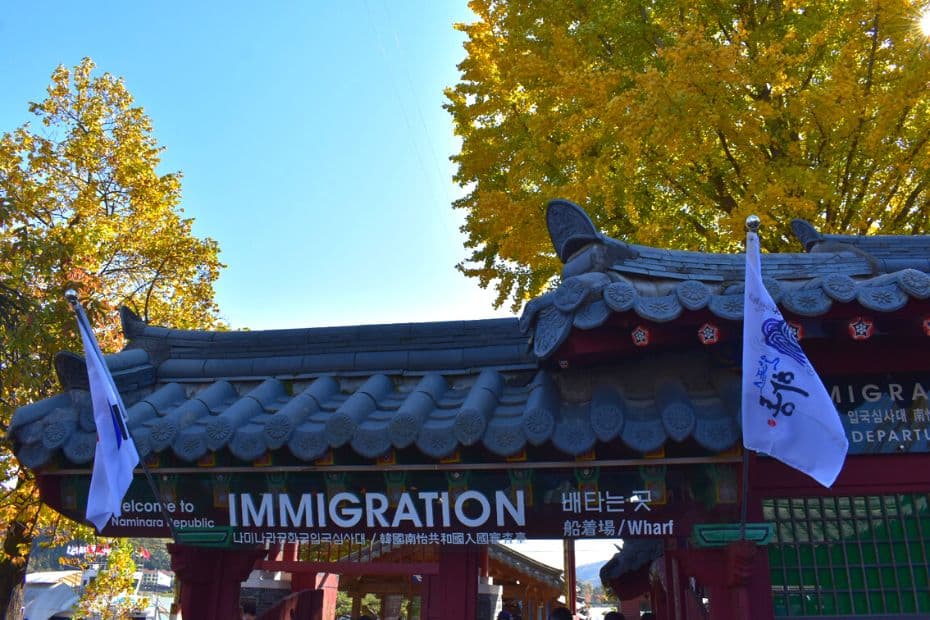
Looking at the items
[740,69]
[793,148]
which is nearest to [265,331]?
[740,69]

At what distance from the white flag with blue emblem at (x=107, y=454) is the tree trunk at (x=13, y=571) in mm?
8660

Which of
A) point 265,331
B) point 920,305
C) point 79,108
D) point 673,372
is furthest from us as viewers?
point 79,108

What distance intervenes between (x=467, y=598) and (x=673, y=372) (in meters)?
2.33

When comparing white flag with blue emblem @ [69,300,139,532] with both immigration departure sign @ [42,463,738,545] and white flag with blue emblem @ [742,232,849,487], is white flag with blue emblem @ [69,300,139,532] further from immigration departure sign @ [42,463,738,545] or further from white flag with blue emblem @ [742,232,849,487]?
white flag with blue emblem @ [742,232,849,487]

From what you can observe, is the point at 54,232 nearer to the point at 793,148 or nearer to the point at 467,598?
the point at 467,598

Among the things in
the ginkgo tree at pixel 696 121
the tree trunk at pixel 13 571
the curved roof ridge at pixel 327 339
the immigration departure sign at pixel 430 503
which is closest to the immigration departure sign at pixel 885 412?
the immigration departure sign at pixel 430 503

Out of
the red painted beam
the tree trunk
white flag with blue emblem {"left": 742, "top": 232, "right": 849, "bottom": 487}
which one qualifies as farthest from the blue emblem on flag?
the tree trunk

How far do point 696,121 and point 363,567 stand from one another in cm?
665

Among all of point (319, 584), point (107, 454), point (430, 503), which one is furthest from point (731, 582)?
point (319, 584)

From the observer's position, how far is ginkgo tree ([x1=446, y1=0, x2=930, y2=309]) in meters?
9.26

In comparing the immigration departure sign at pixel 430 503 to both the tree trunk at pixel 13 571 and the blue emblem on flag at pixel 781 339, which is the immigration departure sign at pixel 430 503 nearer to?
the blue emblem on flag at pixel 781 339

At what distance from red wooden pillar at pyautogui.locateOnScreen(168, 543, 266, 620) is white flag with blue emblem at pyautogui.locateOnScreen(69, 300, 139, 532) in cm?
92

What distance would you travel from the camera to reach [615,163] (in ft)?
36.0

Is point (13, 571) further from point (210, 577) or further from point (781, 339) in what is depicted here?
point (781, 339)
